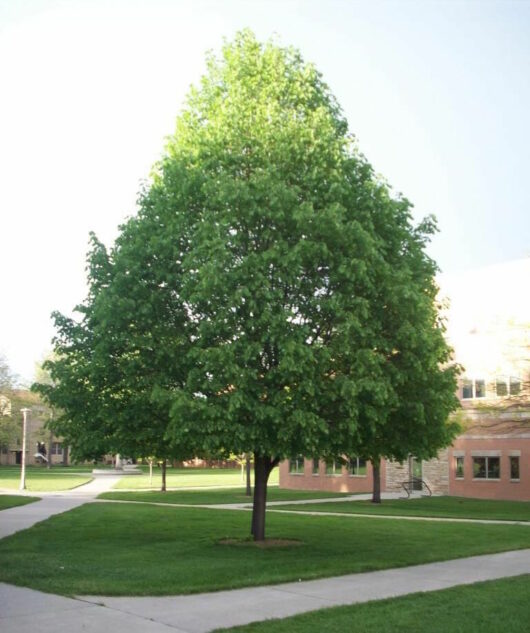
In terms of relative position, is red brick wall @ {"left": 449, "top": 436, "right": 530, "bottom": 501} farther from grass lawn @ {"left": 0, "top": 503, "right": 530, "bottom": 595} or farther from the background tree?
the background tree

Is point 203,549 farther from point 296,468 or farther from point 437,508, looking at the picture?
point 296,468

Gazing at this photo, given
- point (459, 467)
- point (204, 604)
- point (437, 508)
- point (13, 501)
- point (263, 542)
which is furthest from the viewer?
point (459, 467)

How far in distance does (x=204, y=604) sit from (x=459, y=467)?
124 ft

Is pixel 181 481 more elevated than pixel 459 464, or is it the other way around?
pixel 459 464

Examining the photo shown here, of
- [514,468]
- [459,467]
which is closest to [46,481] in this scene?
[459,467]

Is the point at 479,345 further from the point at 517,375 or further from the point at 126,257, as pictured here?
the point at 126,257

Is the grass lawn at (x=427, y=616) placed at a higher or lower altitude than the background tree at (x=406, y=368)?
lower


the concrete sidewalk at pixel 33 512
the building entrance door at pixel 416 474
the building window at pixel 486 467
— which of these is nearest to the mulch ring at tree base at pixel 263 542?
the concrete sidewalk at pixel 33 512

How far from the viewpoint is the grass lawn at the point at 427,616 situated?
9430mm

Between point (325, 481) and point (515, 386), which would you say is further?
point (325, 481)

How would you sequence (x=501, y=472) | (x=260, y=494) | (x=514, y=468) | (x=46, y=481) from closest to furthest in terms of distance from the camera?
(x=260, y=494), (x=514, y=468), (x=501, y=472), (x=46, y=481)

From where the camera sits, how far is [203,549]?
1755 cm

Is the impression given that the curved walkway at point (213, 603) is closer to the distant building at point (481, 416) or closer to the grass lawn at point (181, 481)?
the distant building at point (481, 416)

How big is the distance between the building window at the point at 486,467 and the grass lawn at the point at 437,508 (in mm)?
3565
